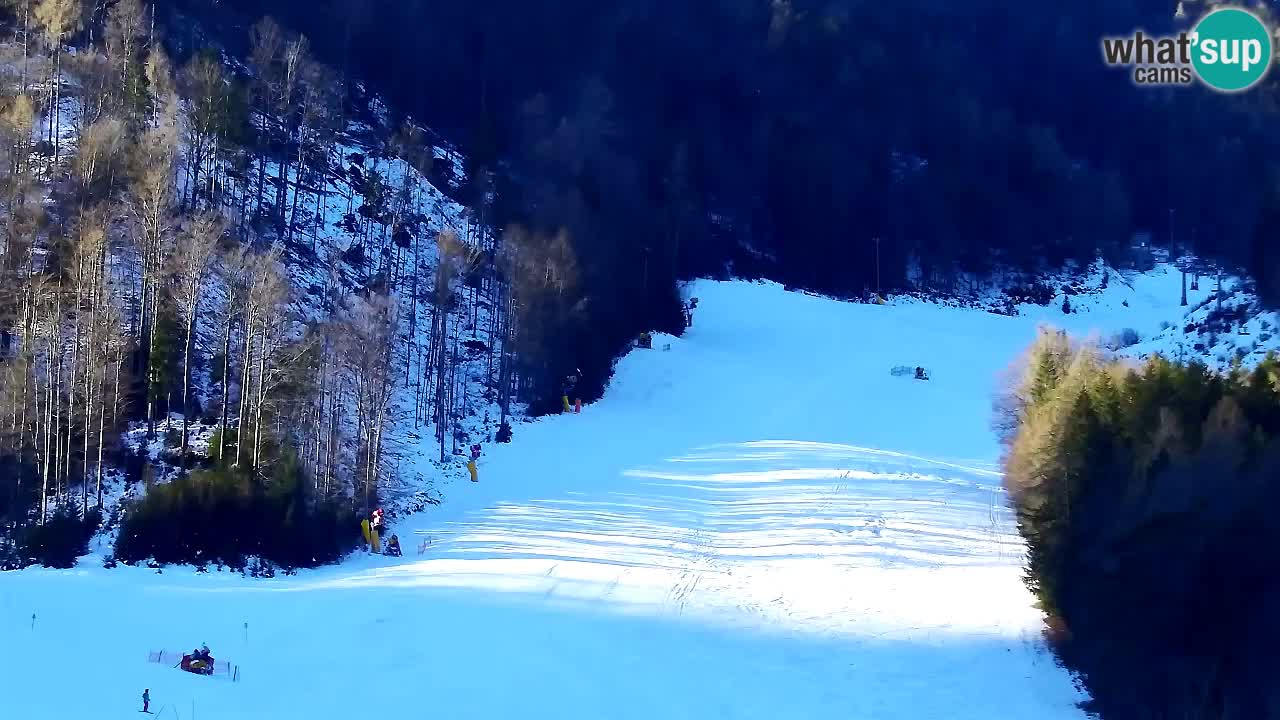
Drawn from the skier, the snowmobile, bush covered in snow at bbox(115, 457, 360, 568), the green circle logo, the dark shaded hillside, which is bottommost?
the snowmobile

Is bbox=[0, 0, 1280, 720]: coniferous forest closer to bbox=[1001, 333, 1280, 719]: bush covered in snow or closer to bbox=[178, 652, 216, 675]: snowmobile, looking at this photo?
bbox=[1001, 333, 1280, 719]: bush covered in snow

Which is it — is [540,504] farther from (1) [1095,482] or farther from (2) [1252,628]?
(2) [1252,628]

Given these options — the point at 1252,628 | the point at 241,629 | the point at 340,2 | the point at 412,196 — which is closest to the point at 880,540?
the point at 1252,628

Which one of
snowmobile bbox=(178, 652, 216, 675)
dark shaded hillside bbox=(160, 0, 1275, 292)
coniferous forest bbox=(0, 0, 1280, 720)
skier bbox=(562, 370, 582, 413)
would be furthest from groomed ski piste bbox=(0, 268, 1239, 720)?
dark shaded hillside bbox=(160, 0, 1275, 292)

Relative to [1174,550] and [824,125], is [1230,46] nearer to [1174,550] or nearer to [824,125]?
[1174,550]

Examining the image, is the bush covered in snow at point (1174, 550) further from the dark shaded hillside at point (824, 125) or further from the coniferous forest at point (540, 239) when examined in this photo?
the dark shaded hillside at point (824, 125)
